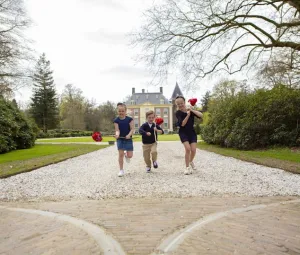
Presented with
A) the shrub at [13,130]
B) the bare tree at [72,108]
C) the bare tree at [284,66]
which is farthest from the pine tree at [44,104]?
the bare tree at [284,66]

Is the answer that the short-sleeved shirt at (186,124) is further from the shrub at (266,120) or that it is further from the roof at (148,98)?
the roof at (148,98)

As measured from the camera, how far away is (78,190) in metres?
5.34

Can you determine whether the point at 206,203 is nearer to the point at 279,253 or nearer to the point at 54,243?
the point at 279,253

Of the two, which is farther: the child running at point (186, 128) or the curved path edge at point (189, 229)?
the child running at point (186, 128)

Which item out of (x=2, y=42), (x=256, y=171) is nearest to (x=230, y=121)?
(x=256, y=171)

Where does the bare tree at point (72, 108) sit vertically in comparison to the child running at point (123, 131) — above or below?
above

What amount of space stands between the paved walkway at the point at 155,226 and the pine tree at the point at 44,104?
53688 millimetres

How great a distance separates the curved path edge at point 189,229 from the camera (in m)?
2.60

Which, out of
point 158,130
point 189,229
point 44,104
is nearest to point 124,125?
point 158,130

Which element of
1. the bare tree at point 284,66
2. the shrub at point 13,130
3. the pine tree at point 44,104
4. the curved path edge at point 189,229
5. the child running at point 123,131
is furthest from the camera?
the pine tree at point 44,104

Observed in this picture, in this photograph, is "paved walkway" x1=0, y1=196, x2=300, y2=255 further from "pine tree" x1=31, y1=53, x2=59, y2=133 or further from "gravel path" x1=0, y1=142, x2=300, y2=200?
"pine tree" x1=31, y1=53, x2=59, y2=133

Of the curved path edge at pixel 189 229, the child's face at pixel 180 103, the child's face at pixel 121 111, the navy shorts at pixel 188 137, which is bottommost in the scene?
the curved path edge at pixel 189 229

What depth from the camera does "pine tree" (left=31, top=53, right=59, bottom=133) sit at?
54562 mm

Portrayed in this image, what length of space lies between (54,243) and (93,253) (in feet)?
1.64
